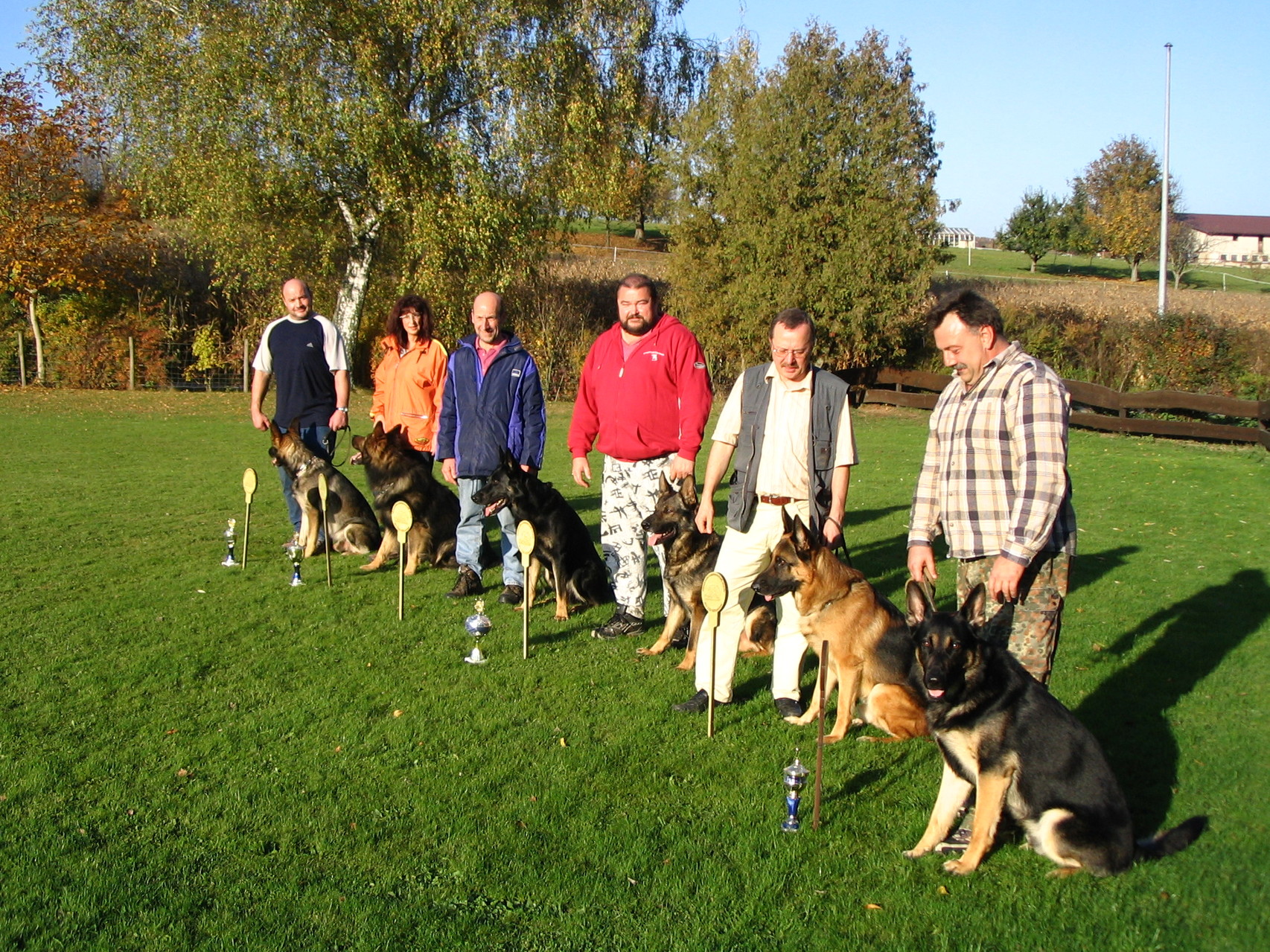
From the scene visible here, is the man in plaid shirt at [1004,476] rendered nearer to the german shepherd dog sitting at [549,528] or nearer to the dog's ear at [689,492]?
the dog's ear at [689,492]

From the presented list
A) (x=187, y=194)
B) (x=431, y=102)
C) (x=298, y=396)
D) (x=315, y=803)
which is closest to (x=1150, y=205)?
(x=431, y=102)

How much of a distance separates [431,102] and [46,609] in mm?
16536

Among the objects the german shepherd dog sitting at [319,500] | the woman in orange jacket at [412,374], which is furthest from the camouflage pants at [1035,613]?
the german shepherd dog sitting at [319,500]

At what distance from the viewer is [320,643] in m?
6.14

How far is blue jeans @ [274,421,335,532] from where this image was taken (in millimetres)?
8273

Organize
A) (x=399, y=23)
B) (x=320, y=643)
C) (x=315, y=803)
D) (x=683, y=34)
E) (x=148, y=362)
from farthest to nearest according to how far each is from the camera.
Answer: (x=148, y=362) → (x=683, y=34) → (x=399, y=23) → (x=320, y=643) → (x=315, y=803)

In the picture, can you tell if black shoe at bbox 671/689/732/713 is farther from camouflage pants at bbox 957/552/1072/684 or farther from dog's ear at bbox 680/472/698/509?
camouflage pants at bbox 957/552/1072/684

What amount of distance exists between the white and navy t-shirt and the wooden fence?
12.2 m

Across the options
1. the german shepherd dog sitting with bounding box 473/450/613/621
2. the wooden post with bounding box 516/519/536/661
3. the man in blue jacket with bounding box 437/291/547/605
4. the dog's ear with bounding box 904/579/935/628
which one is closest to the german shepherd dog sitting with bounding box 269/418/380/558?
the man in blue jacket with bounding box 437/291/547/605

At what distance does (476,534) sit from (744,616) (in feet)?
9.72

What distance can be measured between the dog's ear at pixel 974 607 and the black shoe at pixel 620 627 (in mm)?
3254

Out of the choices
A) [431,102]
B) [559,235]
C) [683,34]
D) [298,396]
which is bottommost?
[298,396]

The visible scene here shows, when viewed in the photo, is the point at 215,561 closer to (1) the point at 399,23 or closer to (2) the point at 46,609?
(2) the point at 46,609

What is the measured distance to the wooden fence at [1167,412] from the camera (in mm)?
18438
